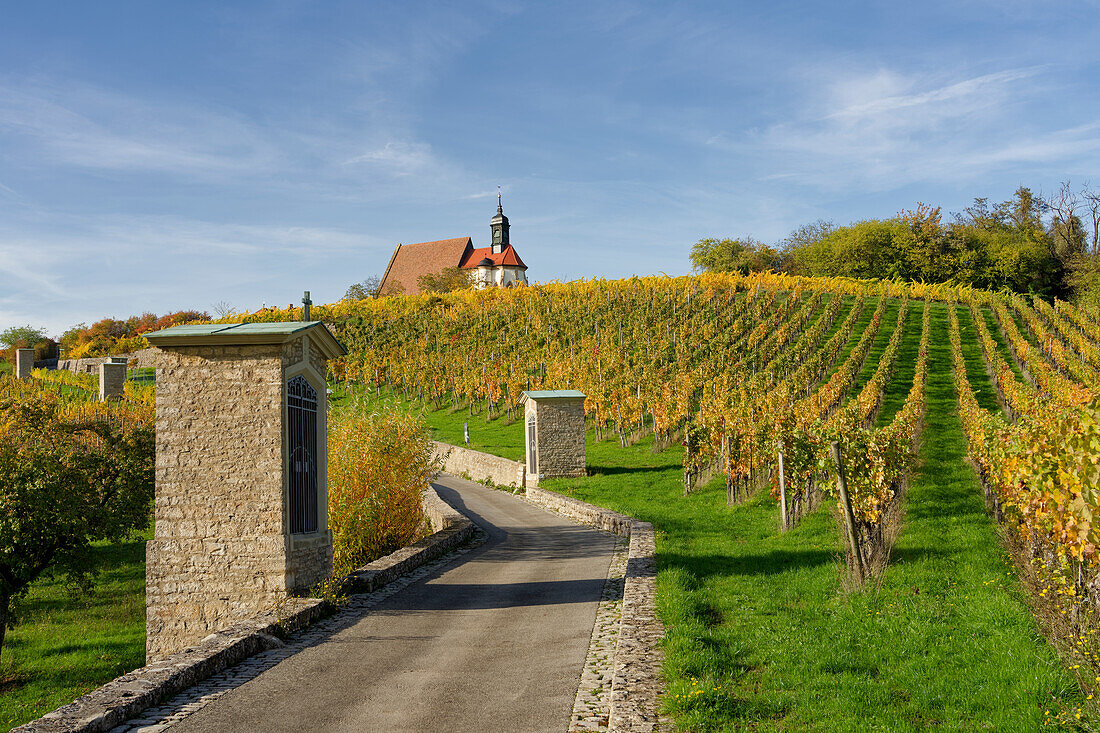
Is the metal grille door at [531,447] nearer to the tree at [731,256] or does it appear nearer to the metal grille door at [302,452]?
the metal grille door at [302,452]

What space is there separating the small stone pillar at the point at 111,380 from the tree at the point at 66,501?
829 inches

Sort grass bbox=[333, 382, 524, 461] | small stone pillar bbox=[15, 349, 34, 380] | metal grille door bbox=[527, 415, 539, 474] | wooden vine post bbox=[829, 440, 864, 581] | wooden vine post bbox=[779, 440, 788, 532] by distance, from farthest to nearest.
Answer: small stone pillar bbox=[15, 349, 34, 380] < grass bbox=[333, 382, 524, 461] < metal grille door bbox=[527, 415, 539, 474] < wooden vine post bbox=[779, 440, 788, 532] < wooden vine post bbox=[829, 440, 864, 581]

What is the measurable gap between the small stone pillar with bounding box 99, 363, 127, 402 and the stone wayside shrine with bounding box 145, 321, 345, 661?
30714mm

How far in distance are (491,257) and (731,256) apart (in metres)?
28.6

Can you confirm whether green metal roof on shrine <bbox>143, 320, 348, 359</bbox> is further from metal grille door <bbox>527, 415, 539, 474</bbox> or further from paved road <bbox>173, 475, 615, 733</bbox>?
metal grille door <bbox>527, 415, 539, 474</bbox>

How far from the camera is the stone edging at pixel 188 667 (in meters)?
5.20

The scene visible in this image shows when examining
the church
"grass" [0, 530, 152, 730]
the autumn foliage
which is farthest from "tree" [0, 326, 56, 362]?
"grass" [0, 530, 152, 730]

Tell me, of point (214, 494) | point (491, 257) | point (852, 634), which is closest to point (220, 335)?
point (214, 494)

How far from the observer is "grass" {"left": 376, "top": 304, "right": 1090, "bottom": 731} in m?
5.08

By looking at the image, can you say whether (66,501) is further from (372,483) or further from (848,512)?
(848,512)

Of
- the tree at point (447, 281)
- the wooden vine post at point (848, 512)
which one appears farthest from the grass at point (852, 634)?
the tree at point (447, 281)

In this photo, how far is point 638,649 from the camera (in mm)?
6551

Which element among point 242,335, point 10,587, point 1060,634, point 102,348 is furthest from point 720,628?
point 102,348

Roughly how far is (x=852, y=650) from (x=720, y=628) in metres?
1.31
